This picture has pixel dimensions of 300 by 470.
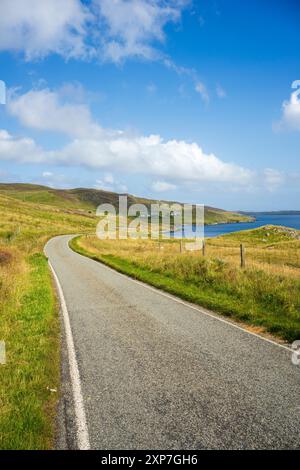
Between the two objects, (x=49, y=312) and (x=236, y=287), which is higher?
(x=236, y=287)

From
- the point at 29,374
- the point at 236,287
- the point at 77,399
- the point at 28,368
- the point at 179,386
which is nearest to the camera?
the point at 77,399

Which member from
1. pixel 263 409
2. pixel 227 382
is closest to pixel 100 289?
pixel 227 382

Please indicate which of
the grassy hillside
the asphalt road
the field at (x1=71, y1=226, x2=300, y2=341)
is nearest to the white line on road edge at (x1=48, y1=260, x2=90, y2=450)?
the asphalt road

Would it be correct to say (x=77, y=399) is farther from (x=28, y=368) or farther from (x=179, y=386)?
(x=179, y=386)

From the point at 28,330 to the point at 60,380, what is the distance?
10.8 feet

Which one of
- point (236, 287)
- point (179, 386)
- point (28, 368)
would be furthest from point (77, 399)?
point (236, 287)

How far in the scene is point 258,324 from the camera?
10523mm

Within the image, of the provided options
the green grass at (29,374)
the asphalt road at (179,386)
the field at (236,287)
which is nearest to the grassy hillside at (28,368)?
the green grass at (29,374)

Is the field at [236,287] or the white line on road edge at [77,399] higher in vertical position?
the field at [236,287]

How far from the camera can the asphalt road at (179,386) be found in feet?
16.1

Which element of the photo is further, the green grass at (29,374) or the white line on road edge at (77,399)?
the green grass at (29,374)

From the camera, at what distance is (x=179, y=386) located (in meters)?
6.41

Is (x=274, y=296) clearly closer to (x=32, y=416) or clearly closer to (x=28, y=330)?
(x=28, y=330)

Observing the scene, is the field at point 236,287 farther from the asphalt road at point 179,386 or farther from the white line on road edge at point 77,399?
the white line on road edge at point 77,399
